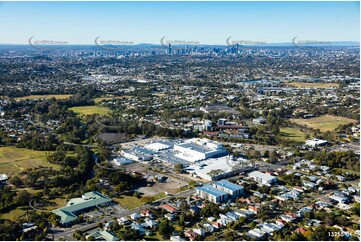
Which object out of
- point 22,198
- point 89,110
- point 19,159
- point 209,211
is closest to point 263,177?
point 209,211

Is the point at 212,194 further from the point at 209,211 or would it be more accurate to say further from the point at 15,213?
the point at 15,213

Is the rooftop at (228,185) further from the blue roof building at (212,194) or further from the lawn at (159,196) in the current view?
the lawn at (159,196)

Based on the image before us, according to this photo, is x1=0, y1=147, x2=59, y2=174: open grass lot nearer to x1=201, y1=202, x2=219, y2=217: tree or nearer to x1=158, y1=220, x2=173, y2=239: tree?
x1=158, y1=220, x2=173, y2=239: tree

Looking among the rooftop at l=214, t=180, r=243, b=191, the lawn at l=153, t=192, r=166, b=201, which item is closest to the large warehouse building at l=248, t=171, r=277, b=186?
the rooftop at l=214, t=180, r=243, b=191

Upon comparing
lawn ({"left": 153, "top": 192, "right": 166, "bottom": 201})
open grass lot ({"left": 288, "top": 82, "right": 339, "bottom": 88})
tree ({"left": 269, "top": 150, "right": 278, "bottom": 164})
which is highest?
open grass lot ({"left": 288, "top": 82, "right": 339, "bottom": 88})

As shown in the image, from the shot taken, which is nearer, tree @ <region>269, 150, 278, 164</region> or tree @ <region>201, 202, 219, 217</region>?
tree @ <region>201, 202, 219, 217</region>

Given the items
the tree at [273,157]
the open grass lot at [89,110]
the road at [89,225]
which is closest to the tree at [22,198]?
the road at [89,225]

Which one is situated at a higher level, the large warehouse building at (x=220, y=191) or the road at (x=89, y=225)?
the large warehouse building at (x=220, y=191)
